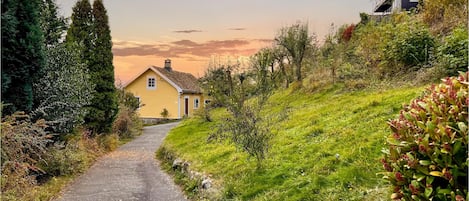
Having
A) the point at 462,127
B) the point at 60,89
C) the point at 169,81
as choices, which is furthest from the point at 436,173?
the point at 169,81

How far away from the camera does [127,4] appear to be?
10.7m

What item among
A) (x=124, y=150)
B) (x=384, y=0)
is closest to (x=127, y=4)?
(x=124, y=150)

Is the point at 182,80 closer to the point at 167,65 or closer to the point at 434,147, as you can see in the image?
the point at 167,65

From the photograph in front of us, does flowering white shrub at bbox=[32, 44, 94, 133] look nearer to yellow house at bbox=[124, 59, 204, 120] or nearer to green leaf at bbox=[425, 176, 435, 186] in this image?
green leaf at bbox=[425, 176, 435, 186]

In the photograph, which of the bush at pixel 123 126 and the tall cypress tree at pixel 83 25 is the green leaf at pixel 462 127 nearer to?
the tall cypress tree at pixel 83 25

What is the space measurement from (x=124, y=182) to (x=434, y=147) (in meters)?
7.70

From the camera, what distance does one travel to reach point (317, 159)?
690 centimetres

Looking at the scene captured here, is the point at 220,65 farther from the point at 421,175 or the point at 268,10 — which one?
the point at 421,175

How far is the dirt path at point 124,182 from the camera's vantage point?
310 inches

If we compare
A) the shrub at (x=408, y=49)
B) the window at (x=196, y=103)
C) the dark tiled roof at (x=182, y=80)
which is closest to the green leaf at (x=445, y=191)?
the shrub at (x=408, y=49)

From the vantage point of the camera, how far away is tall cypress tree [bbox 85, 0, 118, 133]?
1530 cm

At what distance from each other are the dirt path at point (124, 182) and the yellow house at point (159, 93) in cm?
2064

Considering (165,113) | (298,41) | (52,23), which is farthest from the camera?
(165,113)

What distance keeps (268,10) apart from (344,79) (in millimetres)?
8500
